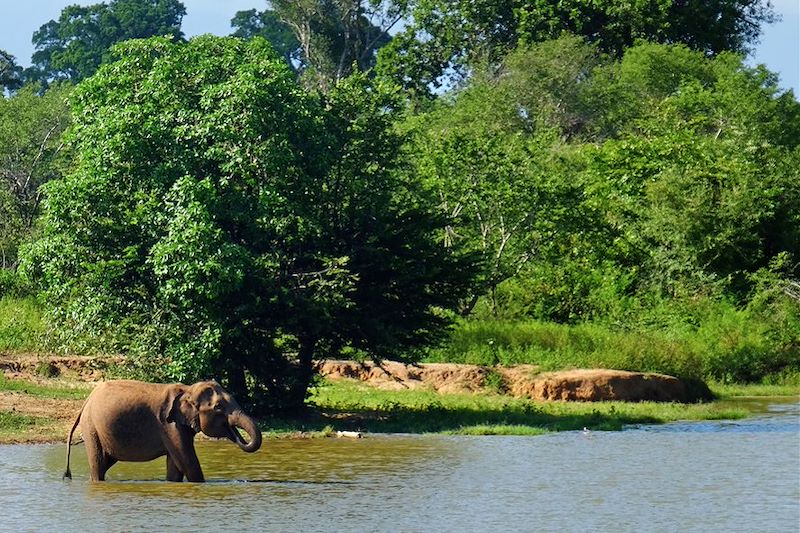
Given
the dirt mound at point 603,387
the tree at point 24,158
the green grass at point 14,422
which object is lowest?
the green grass at point 14,422

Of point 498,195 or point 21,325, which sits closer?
point 21,325

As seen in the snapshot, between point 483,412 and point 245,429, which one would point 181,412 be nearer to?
point 245,429

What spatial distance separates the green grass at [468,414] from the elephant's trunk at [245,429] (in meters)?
5.34

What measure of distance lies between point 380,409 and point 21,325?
10344mm

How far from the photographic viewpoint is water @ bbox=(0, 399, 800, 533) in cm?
1529

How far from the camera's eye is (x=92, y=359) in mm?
→ 27703

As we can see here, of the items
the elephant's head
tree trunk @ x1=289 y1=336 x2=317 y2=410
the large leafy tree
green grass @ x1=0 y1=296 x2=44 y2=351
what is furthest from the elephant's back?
green grass @ x1=0 y1=296 x2=44 y2=351

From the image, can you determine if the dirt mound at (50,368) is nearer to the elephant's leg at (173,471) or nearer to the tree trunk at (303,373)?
the tree trunk at (303,373)

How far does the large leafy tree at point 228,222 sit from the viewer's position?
73.7ft

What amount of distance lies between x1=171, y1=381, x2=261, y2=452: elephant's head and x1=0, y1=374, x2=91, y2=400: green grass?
9204 millimetres

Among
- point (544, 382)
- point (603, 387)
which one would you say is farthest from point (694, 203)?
point (544, 382)

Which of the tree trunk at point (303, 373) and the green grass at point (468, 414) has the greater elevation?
the tree trunk at point (303, 373)

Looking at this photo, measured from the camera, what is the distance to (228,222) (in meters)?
23.5

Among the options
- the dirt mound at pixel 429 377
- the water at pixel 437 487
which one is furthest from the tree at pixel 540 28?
the water at pixel 437 487
